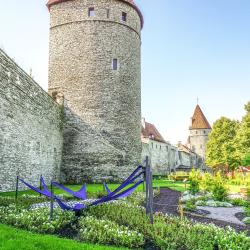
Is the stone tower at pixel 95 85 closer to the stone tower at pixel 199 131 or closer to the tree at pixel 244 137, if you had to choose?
the tree at pixel 244 137

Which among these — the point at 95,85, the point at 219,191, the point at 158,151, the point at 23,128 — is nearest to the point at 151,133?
the point at 158,151

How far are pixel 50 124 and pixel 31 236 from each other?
12.1m

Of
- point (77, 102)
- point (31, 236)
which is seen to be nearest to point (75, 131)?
point (77, 102)

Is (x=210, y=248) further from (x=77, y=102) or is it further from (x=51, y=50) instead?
(x=51, y=50)

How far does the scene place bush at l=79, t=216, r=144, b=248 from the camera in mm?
5184

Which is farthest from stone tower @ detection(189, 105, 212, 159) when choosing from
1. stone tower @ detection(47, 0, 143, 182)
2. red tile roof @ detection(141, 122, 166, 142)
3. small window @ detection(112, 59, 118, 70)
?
small window @ detection(112, 59, 118, 70)

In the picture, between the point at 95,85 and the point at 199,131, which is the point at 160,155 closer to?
the point at 199,131

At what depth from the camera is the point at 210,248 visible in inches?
195

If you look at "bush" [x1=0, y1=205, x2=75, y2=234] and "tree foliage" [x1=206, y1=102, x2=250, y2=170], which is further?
"tree foliage" [x1=206, y1=102, x2=250, y2=170]

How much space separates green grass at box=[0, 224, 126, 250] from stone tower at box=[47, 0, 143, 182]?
1367cm

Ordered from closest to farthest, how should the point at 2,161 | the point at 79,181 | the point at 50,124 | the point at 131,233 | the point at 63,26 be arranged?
the point at 131,233 → the point at 2,161 → the point at 50,124 → the point at 79,181 → the point at 63,26

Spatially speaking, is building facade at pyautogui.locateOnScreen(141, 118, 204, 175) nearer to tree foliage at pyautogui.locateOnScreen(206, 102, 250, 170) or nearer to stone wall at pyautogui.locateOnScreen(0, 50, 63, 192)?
tree foliage at pyautogui.locateOnScreen(206, 102, 250, 170)

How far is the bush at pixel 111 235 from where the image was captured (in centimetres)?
518

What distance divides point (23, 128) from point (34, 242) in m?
8.94
